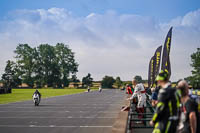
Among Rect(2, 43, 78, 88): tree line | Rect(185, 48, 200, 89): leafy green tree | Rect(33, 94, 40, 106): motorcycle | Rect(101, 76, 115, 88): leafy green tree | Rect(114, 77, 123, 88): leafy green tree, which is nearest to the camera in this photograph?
Rect(33, 94, 40, 106): motorcycle

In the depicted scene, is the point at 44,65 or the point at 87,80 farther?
the point at 87,80

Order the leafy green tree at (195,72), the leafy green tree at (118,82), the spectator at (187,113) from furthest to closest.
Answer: the leafy green tree at (118,82) < the leafy green tree at (195,72) < the spectator at (187,113)

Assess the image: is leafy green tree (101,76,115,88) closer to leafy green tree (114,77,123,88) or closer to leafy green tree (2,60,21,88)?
leafy green tree (114,77,123,88)

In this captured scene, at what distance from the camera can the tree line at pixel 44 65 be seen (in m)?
101

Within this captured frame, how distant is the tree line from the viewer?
10069cm

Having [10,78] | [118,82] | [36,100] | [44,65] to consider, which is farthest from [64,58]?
[36,100]

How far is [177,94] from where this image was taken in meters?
4.16

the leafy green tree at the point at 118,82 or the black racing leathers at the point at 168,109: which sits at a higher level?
the leafy green tree at the point at 118,82

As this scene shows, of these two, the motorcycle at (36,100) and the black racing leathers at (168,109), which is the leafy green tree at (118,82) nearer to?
the motorcycle at (36,100)

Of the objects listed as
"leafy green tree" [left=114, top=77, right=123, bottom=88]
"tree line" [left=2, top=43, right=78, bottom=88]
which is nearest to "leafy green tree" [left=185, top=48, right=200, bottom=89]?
"tree line" [left=2, top=43, right=78, bottom=88]

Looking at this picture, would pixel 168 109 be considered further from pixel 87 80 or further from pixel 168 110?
pixel 87 80

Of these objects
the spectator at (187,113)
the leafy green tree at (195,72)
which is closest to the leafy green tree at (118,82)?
the leafy green tree at (195,72)

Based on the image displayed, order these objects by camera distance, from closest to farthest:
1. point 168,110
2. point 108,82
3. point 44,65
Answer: point 168,110 → point 44,65 → point 108,82

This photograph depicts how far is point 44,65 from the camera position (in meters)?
108
